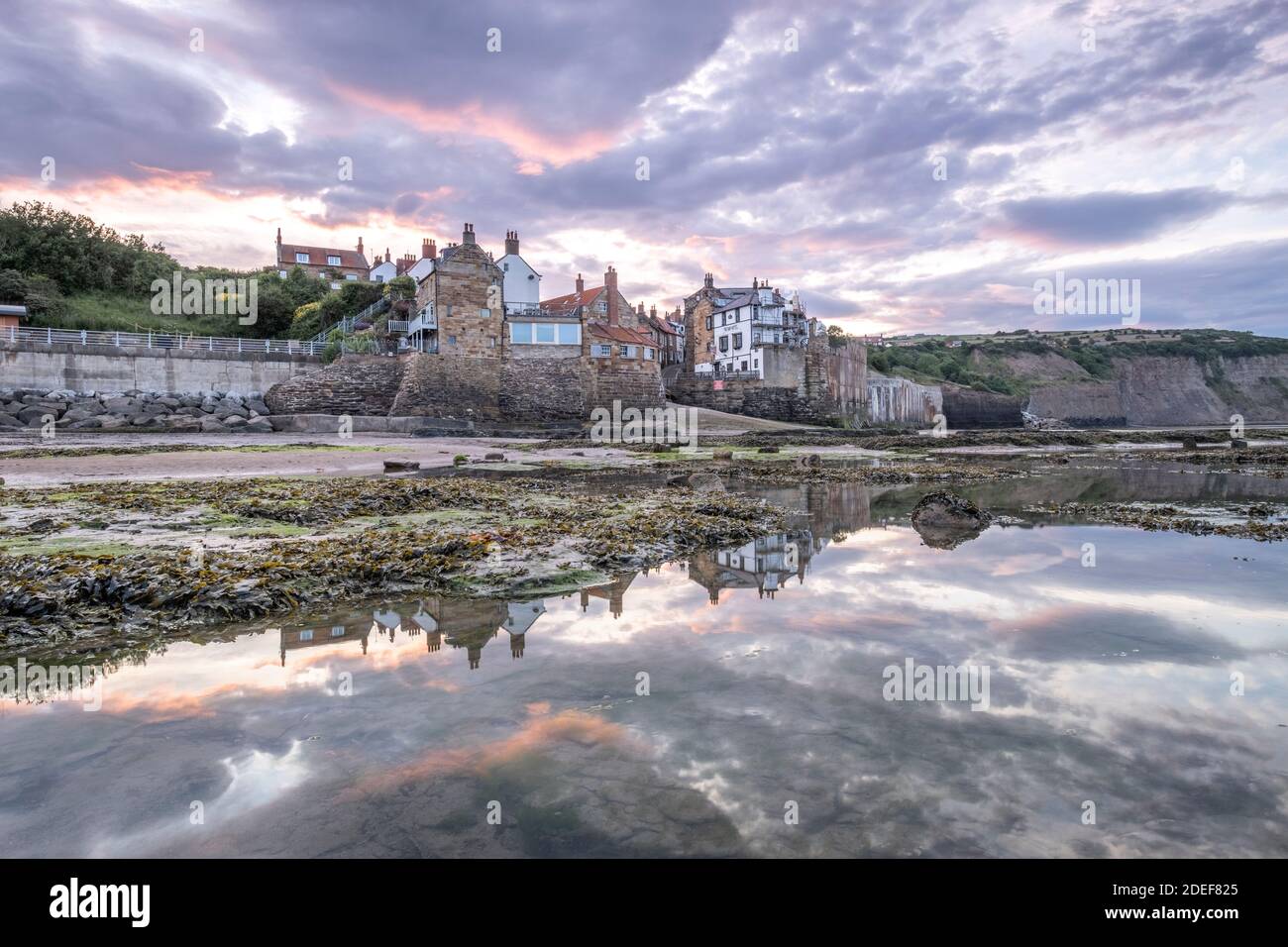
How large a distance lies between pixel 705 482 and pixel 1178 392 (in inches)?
4768

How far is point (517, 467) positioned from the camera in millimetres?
20672

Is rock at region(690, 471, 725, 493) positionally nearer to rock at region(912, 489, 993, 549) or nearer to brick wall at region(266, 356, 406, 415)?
rock at region(912, 489, 993, 549)

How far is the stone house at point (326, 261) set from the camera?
7325cm

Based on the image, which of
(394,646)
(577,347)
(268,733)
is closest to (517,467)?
(394,646)

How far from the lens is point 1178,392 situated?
107 m

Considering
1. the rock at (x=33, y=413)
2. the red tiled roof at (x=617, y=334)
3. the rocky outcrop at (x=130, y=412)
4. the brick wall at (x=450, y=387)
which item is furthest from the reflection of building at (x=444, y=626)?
the red tiled roof at (x=617, y=334)

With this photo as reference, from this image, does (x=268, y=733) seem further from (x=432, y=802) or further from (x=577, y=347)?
(x=577, y=347)

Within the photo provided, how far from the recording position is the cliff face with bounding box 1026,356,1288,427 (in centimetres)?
9781


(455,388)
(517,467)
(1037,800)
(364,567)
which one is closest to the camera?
(1037,800)

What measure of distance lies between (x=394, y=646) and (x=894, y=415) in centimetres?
6700

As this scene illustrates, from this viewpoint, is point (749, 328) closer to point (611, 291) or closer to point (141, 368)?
point (611, 291)

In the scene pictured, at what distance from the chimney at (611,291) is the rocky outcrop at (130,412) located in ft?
97.9

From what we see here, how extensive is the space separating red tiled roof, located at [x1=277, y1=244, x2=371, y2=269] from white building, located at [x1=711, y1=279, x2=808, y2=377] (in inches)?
1561

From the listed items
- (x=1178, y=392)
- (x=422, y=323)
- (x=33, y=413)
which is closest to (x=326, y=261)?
(x=422, y=323)
